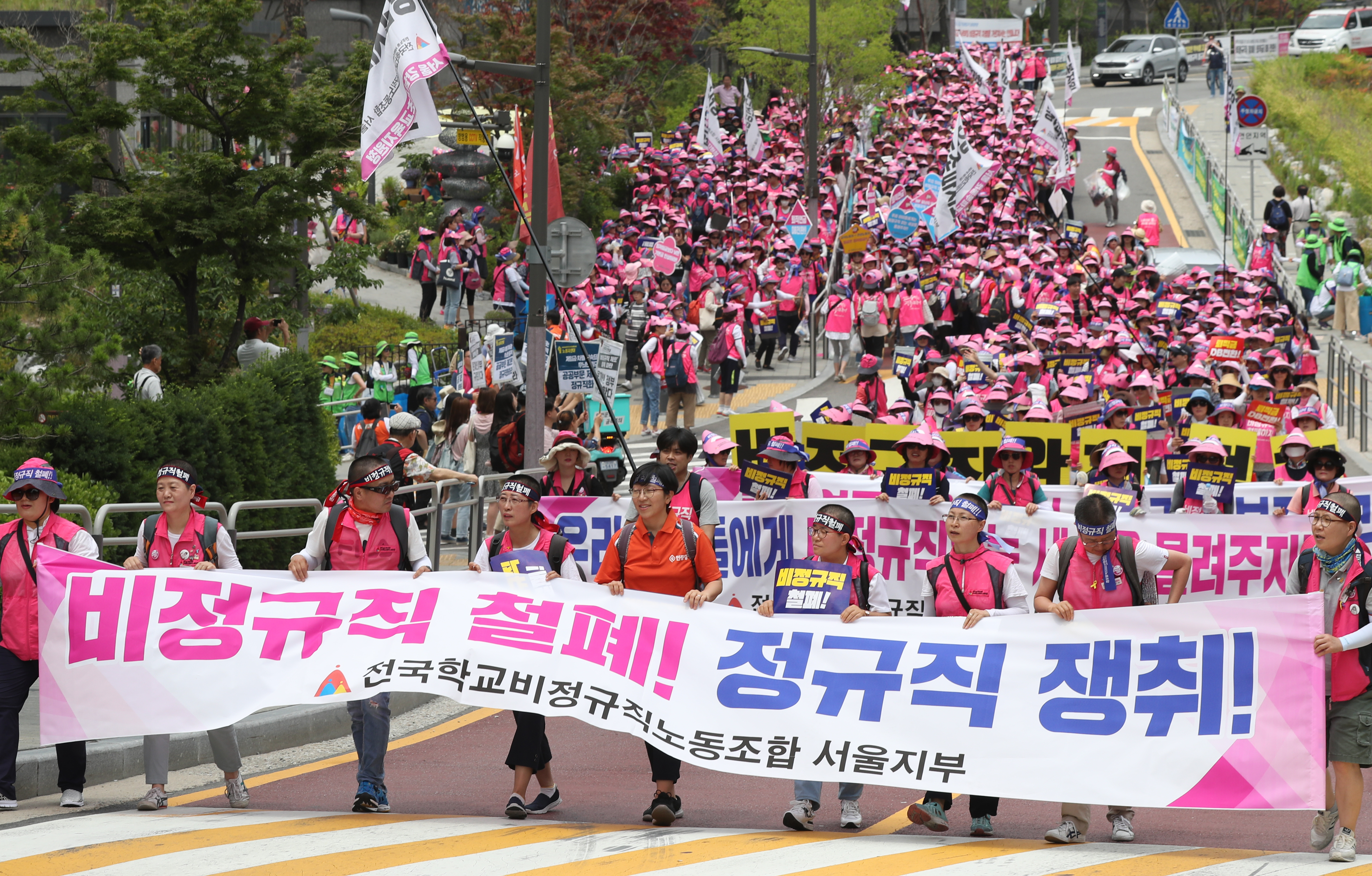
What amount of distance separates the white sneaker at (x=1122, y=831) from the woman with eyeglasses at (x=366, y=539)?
3.52 meters

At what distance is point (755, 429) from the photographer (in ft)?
46.6

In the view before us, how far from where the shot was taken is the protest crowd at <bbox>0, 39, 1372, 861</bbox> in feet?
25.4

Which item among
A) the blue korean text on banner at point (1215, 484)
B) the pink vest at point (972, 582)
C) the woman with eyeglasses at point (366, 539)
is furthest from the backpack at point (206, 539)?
the blue korean text on banner at point (1215, 484)

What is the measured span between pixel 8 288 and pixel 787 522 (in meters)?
5.76

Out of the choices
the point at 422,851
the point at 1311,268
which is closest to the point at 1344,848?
the point at 422,851

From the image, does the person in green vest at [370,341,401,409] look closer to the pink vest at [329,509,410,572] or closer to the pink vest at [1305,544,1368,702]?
the pink vest at [329,509,410,572]

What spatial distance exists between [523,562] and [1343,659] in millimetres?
3905

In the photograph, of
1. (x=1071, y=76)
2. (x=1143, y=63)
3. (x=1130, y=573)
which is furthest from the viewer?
(x=1143, y=63)

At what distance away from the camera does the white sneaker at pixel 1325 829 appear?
7156 millimetres

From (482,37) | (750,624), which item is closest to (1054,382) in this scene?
(750,624)

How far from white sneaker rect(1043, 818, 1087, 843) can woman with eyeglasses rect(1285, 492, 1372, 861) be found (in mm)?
1027

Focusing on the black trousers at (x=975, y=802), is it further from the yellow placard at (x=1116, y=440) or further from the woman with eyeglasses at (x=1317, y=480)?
the yellow placard at (x=1116, y=440)

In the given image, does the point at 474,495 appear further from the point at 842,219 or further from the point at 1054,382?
the point at 842,219

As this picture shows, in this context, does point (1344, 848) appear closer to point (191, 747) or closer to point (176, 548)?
point (176, 548)
